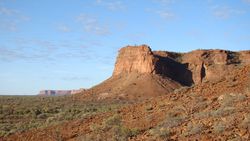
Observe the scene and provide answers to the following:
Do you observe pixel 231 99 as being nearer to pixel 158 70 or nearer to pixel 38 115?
pixel 38 115

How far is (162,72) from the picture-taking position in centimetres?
8838

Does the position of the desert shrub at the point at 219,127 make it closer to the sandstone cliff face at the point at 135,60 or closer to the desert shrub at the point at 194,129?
the desert shrub at the point at 194,129

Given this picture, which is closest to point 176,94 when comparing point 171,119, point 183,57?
point 171,119

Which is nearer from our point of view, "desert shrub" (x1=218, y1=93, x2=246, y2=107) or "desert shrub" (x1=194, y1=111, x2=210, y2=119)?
"desert shrub" (x1=194, y1=111, x2=210, y2=119)

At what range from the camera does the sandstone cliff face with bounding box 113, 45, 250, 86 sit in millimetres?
88750

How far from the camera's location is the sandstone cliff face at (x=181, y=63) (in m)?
88.8

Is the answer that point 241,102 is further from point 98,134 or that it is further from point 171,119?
point 98,134

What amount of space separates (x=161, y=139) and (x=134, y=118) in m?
4.39

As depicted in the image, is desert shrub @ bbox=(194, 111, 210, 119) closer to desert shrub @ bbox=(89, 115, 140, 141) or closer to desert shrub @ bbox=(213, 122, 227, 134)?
desert shrub @ bbox=(213, 122, 227, 134)

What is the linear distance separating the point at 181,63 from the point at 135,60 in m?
11.3

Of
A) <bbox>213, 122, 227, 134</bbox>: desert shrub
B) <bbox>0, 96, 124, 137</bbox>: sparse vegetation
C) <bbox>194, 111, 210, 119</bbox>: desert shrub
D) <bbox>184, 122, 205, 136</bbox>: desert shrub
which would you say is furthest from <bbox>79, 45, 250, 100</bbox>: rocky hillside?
<bbox>213, 122, 227, 134</bbox>: desert shrub

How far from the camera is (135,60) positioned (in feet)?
301

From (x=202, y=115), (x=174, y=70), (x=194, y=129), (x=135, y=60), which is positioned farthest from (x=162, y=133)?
(x=174, y=70)

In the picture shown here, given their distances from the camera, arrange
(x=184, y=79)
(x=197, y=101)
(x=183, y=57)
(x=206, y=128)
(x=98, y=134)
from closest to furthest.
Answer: (x=206, y=128) < (x=98, y=134) < (x=197, y=101) < (x=184, y=79) < (x=183, y=57)
